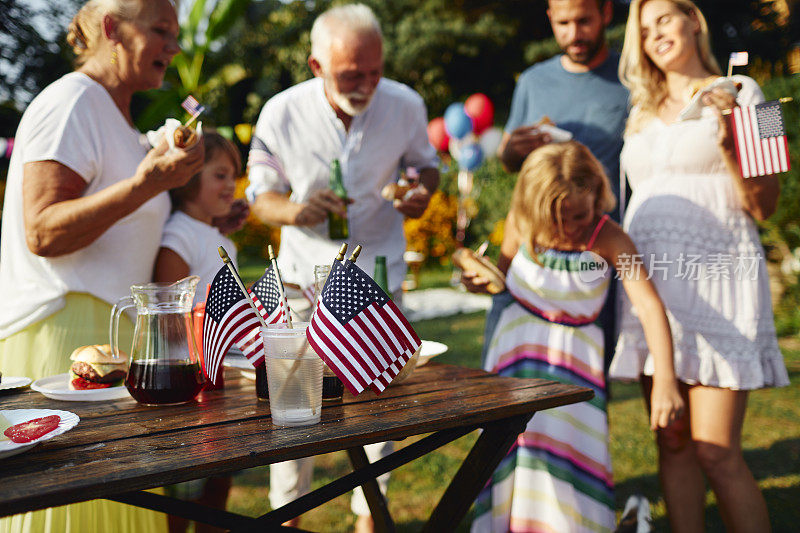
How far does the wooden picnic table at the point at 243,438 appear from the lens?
3.95 ft

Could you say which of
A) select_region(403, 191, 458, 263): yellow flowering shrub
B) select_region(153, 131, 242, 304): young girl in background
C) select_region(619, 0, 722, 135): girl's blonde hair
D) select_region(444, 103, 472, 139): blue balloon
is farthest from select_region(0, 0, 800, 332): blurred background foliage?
select_region(619, 0, 722, 135): girl's blonde hair

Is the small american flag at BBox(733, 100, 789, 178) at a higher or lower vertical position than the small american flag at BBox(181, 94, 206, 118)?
lower

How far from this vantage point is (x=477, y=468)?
1.83 m

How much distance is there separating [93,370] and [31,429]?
20.6 inches

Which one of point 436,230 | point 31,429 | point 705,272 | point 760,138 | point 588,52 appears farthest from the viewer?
point 436,230

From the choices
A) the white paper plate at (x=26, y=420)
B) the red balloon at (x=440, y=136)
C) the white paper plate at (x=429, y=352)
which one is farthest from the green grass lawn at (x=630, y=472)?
the red balloon at (x=440, y=136)

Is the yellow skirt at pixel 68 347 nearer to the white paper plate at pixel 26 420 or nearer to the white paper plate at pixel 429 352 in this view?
the white paper plate at pixel 26 420

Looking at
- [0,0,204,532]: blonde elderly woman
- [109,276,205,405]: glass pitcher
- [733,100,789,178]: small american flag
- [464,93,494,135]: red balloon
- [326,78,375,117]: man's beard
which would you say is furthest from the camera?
[464,93,494,135]: red balloon

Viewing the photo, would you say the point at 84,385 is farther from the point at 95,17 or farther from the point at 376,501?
the point at 95,17

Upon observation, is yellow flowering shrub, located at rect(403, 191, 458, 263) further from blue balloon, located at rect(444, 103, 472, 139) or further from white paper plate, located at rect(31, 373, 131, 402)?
white paper plate, located at rect(31, 373, 131, 402)

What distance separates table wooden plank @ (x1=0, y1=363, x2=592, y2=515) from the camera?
3.89 ft

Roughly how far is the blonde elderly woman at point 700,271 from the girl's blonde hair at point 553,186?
0.30 meters

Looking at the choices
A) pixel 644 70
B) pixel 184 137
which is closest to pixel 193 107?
pixel 184 137

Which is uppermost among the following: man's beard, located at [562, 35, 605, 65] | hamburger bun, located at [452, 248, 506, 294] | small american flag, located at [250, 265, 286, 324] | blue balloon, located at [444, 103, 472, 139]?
blue balloon, located at [444, 103, 472, 139]
